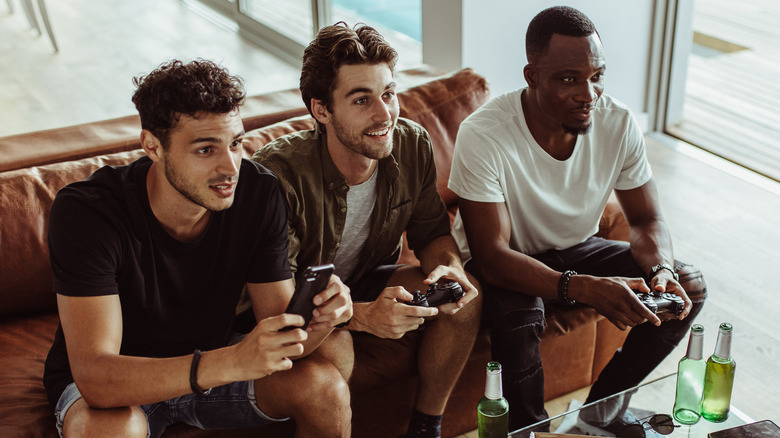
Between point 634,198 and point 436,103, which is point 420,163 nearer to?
point 436,103

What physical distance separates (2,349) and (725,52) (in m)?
4.15

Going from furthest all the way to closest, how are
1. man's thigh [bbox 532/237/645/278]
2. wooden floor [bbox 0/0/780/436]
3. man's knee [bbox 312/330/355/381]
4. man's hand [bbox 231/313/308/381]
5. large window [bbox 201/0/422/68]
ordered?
large window [bbox 201/0/422/68] < wooden floor [bbox 0/0/780/436] < man's thigh [bbox 532/237/645/278] < man's knee [bbox 312/330/355/381] < man's hand [bbox 231/313/308/381]

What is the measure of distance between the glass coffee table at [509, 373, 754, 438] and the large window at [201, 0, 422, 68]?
→ 9.02 feet

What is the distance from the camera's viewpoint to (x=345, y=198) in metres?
1.91

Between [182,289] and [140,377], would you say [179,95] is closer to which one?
[182,289]

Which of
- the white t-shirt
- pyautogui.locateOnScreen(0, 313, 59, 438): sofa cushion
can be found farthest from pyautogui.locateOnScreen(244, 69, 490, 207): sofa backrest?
pyautogui.locateOnScreen(0, 313, 59, 438): sofa cushion

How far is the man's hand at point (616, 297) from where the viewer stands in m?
1.78

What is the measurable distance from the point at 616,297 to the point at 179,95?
1051mm

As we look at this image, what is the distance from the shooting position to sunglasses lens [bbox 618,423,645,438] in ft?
5.35

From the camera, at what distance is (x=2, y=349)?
6.10 feet

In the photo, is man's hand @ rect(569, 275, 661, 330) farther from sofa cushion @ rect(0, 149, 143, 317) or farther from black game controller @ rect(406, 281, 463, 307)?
sofa cushion @ rect(0, 149, 143, 317)

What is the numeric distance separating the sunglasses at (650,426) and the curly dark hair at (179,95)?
104 cm

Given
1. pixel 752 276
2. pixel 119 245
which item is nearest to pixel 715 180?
pixel 752 276

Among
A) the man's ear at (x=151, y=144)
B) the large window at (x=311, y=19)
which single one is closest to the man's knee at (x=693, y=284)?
the man's ear at (x=151, y=144)
